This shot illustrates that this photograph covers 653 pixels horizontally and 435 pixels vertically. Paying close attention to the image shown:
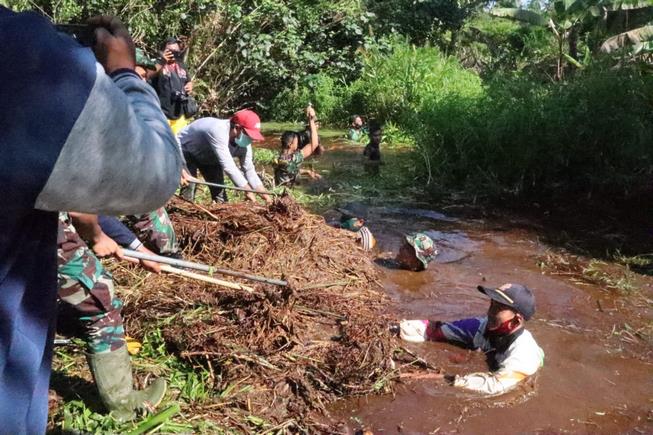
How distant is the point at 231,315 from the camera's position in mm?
3951

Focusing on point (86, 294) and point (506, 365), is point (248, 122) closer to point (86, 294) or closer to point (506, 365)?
point (506, 365)

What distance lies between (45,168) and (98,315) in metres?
1.90

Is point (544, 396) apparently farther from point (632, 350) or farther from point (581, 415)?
point (632, 350)

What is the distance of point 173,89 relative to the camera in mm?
7117

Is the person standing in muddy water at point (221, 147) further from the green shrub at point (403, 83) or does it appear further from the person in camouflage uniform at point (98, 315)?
the green shrub at point (403, 83)

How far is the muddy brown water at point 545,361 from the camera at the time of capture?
12.0ft

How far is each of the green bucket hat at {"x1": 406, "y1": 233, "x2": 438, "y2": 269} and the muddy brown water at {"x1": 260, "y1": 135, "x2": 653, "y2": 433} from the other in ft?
0.54

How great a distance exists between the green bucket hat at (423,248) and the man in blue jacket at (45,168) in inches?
185

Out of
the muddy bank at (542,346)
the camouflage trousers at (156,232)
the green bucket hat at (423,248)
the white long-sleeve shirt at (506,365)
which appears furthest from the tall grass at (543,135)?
the camouflage trousers at (156,232)

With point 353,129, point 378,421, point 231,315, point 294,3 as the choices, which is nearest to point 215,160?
point 231,315

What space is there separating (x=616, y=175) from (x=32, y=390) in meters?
8.15

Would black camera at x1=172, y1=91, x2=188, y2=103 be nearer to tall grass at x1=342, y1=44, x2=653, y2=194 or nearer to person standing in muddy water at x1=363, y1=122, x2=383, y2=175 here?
tall grass at x1=342, y1=44, x2=653, y2=194

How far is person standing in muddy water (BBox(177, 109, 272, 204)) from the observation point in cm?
593

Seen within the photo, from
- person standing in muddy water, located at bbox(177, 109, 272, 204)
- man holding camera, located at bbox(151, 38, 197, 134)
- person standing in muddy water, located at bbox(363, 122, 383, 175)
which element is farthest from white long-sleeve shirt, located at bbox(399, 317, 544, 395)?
person standing in muddy water, located at bbox(363, 122, 383, 175)
